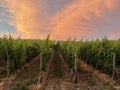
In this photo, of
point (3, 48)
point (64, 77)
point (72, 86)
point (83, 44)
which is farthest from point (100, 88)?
point (83, 44)

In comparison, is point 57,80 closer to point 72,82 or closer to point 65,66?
point 72,82

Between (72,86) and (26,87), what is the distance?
314 centimetres

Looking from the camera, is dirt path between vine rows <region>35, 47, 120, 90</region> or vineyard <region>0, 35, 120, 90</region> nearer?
dirt path between vine rows <region>35, 47, 120, 90</region>

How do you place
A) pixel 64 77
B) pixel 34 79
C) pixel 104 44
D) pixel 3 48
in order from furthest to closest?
pixel 104 44
pixel 3 48
pixel 64 77
pixel 34 79

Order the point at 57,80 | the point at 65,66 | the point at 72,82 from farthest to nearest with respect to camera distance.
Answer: the point at 65,66, the point at 57,80, the point at 72,82

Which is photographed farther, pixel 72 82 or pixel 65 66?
pixel 65 66

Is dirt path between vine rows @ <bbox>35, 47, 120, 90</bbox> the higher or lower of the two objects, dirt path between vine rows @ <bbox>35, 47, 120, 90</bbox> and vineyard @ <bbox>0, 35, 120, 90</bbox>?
the lower

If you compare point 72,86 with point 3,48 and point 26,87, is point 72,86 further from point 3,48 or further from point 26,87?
point 3,48

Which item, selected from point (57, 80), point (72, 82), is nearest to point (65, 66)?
point (57, 80)

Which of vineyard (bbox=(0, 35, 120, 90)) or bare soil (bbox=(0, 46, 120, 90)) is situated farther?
vineyard (bbox=(0, 35, 120, 90))

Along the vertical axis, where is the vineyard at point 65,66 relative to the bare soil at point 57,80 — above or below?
above

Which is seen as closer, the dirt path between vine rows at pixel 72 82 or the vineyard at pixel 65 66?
the dirt path between vine rows at pixel 72 82

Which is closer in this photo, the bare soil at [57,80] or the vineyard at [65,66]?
the bare soil at [57,80]

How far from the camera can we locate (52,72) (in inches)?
878
